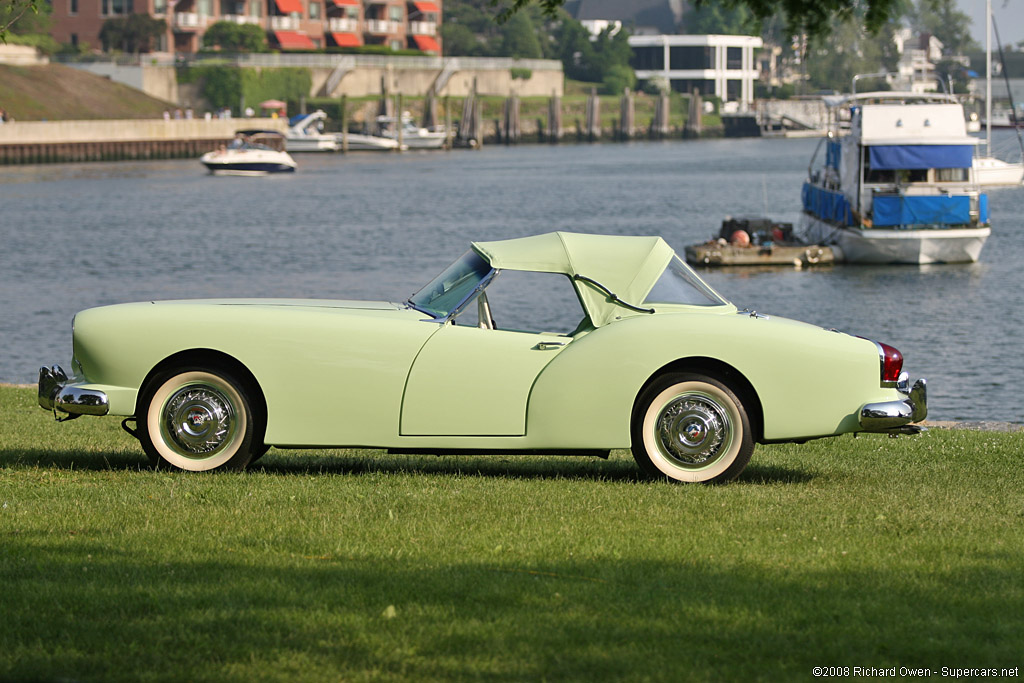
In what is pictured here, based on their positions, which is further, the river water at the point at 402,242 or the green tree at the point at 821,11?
the river water at the point at 402,242

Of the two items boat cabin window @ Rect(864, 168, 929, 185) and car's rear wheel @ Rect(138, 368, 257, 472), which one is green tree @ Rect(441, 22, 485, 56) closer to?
boat cabin window @ Rect(864, 168, 929, 185)

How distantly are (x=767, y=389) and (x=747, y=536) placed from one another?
5.43 ft

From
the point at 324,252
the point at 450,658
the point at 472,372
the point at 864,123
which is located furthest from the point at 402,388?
the point at 324,252

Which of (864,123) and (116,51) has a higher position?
(116,51)

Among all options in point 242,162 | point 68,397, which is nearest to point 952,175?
point 68,397

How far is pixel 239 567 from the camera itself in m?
6.00

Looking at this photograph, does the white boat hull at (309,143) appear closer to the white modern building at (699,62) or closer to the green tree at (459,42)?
the green tree at (459,42)

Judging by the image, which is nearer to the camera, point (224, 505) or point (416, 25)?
point (224, 505)

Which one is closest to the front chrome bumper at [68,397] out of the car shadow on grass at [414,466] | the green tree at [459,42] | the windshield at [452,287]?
the car shadow on grass at [414,466]

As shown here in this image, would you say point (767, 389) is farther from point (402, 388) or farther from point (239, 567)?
point (239, 567)

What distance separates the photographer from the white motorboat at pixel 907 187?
132 feet

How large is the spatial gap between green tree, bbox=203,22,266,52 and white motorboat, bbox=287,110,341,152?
8.02 metres

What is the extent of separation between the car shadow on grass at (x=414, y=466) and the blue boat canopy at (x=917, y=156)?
3217 cm

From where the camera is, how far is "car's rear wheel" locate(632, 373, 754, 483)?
815 centimetres
